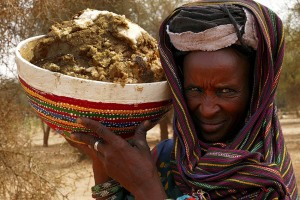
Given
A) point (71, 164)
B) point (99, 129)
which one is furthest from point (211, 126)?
point (71, 164)

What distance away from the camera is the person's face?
1.58 meters

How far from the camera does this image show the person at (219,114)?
1578 mm

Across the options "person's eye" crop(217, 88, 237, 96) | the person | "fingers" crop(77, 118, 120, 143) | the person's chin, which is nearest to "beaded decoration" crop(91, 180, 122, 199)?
the person

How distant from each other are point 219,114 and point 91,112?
1.38ft

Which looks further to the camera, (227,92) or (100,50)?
(100,50)

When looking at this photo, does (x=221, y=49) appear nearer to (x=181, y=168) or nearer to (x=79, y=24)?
(x=181, y=168)

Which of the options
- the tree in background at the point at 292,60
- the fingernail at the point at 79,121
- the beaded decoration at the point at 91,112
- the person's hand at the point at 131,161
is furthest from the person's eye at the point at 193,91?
the tree in background at the point at 292,60

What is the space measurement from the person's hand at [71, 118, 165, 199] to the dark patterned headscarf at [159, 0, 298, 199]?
0.13 metres

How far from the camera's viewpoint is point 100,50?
5.88 feet

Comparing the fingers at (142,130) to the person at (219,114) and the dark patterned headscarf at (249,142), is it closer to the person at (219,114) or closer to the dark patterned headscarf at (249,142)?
the person at (219,114)

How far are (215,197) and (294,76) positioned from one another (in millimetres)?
21227

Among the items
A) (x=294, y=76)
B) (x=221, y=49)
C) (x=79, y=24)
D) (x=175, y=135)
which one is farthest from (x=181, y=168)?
(x=294, y=76)

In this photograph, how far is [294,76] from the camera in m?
22.0

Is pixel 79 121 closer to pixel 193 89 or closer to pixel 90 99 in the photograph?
pixel 90 99
